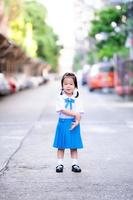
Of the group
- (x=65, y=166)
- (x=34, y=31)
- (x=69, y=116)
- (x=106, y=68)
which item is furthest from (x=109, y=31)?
(x=34, y=31)

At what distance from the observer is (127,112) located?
21859 mm

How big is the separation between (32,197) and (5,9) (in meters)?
70.0

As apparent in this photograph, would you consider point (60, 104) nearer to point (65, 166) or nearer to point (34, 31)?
point (65, 166)

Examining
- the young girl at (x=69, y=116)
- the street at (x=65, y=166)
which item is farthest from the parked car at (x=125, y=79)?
the young girl at (x=69, y=116)

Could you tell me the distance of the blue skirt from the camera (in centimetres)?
873

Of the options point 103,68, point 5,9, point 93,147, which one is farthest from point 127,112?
point 5,9

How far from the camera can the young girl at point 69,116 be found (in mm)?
8711

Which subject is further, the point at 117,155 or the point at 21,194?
the point at 117,155

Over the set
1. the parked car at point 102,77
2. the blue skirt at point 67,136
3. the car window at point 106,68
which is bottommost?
the parked car at point 102,77

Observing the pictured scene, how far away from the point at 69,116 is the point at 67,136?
26 centimetres

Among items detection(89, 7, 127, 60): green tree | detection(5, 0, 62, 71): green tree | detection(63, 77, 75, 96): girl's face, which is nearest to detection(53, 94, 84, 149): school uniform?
detection(63, 77, 75, 96): girl's face

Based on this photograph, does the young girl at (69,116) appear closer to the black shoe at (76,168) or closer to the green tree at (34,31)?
the black shoe at (76,168)

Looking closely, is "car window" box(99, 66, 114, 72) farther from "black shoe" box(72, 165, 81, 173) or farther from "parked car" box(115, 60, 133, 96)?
"black shoe" box(72, 165, 81, 173)

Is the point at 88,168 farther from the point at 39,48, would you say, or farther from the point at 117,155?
the point at 39,48
